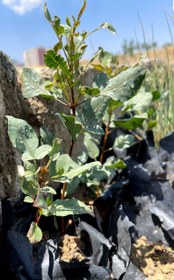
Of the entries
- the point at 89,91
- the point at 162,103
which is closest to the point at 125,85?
the point at 89,91

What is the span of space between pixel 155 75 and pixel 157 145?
543 mm

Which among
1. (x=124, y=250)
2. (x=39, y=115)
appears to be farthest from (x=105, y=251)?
(x=39, y=115)

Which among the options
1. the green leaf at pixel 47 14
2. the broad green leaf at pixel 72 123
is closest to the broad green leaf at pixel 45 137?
the broad green leaf at pixel 72 123

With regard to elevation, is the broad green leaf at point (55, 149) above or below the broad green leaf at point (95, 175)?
above

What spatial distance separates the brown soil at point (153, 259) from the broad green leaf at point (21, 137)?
49 cm

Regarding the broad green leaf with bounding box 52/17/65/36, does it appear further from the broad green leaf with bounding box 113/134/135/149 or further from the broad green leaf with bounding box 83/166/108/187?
the broad green leaf with bounding box 113/134/135/149

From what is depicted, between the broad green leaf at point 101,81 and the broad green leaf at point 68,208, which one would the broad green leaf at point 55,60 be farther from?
the broad green leaf at point 68,208

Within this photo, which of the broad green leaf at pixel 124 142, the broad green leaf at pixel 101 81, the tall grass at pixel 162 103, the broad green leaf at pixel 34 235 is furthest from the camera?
the tall grass at pixel 162 103

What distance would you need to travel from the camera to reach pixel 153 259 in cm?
100

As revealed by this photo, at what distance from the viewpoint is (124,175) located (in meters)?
1.36

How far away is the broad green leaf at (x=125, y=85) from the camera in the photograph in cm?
89

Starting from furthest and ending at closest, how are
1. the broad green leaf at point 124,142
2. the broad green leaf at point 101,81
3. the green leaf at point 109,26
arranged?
the broad green leaf at point 124,142 < the broad green leaf at point 101,81 < the green leaf at point 109,26

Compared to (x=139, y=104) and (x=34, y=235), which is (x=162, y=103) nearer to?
(x=139, y=104)

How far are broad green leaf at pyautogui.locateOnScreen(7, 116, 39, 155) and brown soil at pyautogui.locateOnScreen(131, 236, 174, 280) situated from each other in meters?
0.49
